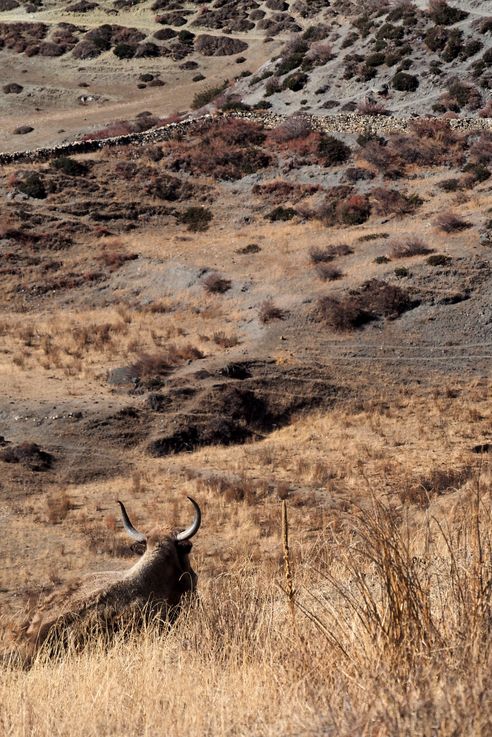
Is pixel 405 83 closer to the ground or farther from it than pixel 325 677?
closer to the ground

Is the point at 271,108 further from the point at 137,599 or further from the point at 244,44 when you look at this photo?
the point at 137,599

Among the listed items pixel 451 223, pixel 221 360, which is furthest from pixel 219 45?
pixel 221 360

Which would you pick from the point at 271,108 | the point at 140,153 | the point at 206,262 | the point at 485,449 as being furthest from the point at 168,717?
the point at 271,108

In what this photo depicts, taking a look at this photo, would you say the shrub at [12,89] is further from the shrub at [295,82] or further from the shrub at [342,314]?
the shrub at [342,314]

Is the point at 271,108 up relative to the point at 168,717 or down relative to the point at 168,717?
down

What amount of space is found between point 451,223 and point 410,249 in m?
2.35

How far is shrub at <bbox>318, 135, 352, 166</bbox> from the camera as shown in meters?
43.5

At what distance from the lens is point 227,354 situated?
26672 mm

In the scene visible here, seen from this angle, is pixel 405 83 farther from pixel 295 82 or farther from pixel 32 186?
pixel 32 186

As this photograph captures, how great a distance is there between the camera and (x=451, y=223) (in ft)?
109

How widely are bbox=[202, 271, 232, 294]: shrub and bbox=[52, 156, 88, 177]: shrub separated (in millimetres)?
14817

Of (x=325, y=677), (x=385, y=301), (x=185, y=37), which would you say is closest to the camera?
(x=325, y=677)

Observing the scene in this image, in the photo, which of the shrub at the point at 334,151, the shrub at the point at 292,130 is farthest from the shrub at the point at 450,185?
the shrub at the point at 292,130

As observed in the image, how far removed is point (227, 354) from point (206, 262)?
376 inches
